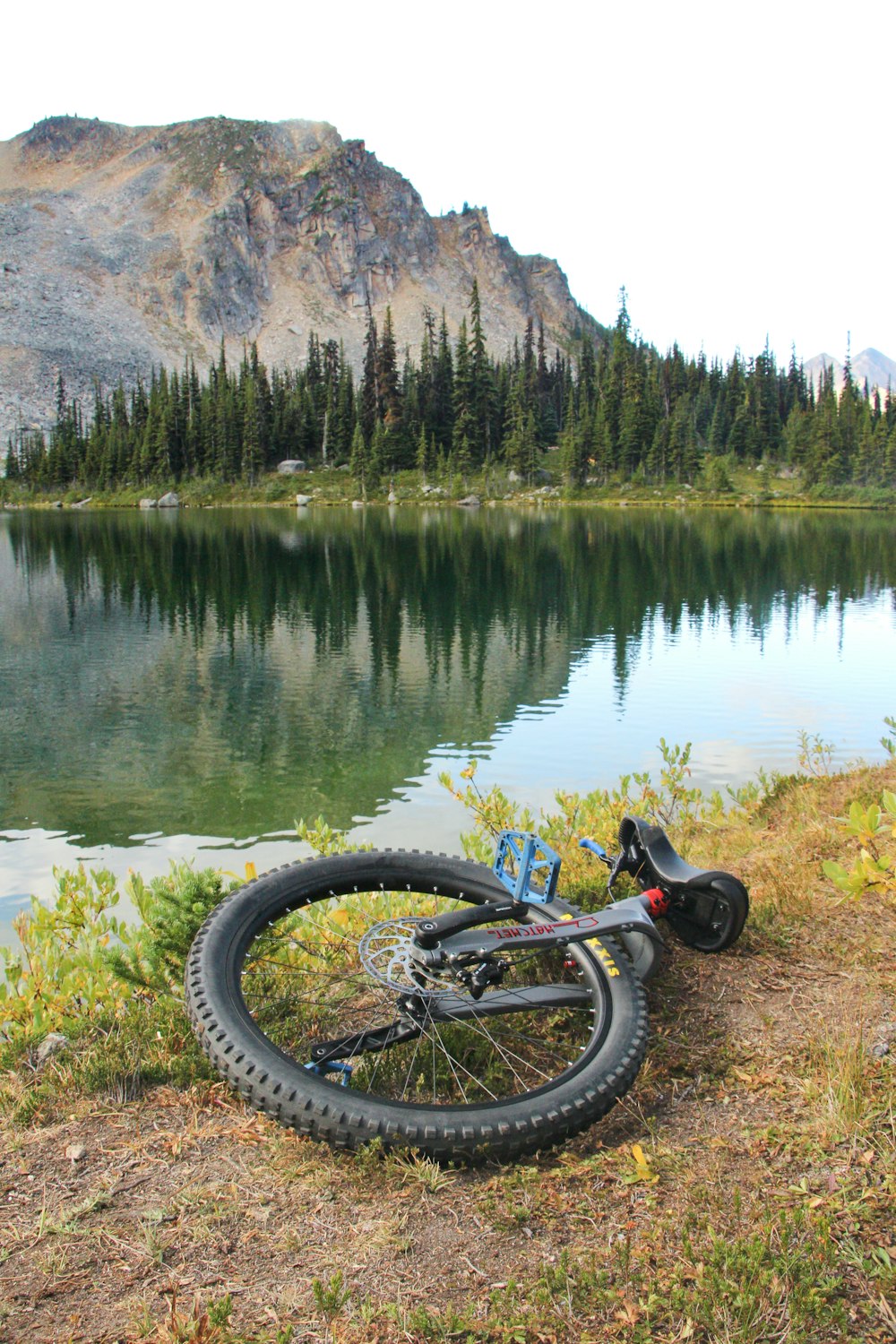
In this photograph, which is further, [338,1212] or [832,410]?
[832,410]

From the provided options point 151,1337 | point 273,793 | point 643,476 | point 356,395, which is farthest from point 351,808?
point 356,395

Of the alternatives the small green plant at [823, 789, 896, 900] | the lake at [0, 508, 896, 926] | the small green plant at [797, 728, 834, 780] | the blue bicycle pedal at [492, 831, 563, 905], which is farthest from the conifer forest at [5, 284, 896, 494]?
the small green plant at [823, 789, 896, 900]

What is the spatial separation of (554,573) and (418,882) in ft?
124

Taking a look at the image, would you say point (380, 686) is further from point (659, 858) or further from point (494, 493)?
point (494, 493)

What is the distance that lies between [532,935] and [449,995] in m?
0.55

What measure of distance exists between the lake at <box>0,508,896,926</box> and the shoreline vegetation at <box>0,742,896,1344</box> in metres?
6.70

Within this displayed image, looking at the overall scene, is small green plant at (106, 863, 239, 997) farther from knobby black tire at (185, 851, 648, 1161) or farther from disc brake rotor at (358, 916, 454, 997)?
disc brake rotor at (358, 916, 454, 997)

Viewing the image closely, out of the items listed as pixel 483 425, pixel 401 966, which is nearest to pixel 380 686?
pixel 401 966

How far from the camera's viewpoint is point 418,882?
580 centimetres

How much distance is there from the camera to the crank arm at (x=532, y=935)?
4844mm

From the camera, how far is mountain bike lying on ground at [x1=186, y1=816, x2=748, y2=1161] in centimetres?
400

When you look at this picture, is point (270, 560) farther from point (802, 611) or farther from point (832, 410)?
point (832, 410)

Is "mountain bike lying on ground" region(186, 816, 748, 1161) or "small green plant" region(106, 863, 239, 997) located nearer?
"mountain bike lying on ground" region(186, 816, 748, 1161)

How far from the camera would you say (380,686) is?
71.5 feet
